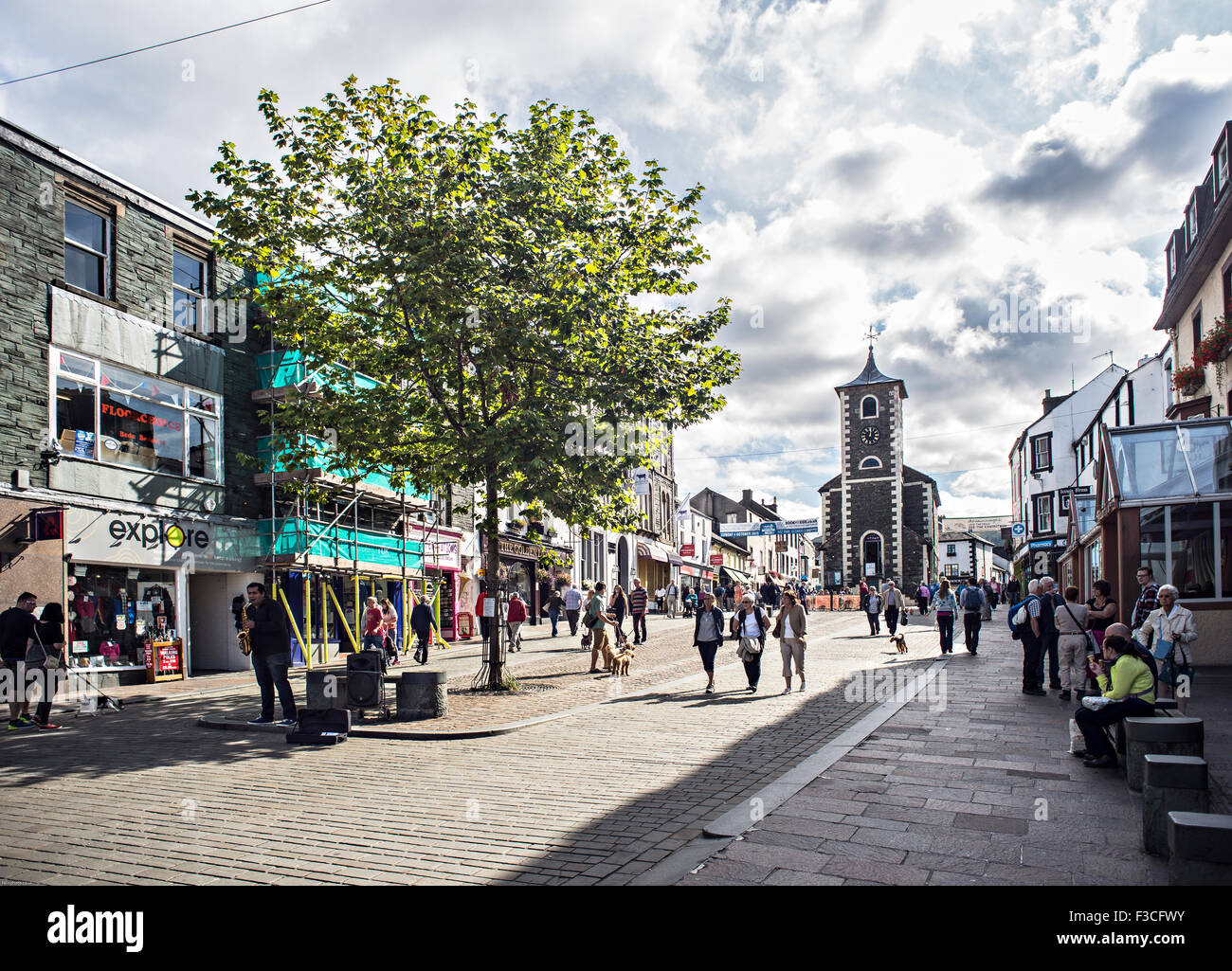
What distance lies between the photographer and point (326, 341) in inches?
559

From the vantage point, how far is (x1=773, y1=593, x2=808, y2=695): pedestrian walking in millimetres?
13898

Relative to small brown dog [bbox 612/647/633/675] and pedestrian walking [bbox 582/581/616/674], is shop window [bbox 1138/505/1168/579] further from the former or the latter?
pedestrian walking [bbox 582/581/616/674]

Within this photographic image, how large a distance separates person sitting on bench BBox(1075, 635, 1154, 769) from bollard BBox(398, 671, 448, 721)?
7647 millimetres

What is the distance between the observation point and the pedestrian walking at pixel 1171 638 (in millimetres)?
10406

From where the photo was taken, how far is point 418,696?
11.9m

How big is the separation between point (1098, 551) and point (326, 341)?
18.1 m

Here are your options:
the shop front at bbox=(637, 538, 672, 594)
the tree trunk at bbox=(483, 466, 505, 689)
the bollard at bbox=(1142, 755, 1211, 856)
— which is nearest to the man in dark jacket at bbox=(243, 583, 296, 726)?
the tree trunk at bbox=(483, 466, 505, 689)

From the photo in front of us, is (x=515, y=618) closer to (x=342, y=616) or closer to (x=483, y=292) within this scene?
(x=342, y=616)

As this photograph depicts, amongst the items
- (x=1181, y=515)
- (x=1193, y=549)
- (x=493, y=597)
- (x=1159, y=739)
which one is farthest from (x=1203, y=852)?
(x=1193, y=549)

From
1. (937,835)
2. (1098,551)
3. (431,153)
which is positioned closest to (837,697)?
(937,835)

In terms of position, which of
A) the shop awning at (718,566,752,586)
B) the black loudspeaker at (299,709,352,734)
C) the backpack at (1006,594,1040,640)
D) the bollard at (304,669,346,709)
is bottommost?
the shop awning at (718,566,752,586)

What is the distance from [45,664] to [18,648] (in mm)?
407

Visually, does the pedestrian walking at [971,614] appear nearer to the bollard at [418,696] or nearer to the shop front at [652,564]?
the bollard at [418,696]
